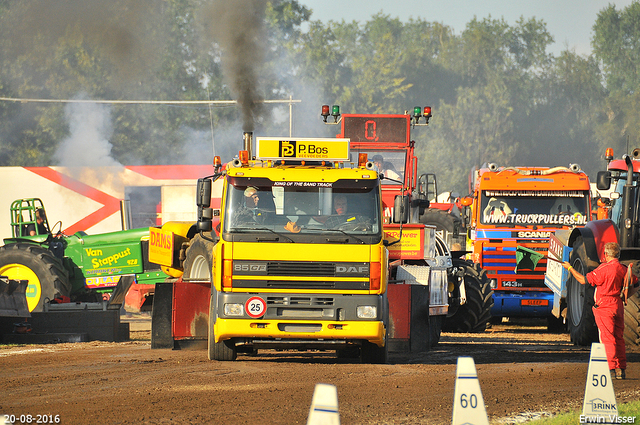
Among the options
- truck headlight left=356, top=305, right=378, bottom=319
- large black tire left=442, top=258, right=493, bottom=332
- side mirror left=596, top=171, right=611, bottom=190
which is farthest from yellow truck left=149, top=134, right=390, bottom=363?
large black tire left=442, top=258, right=493, bottom=332

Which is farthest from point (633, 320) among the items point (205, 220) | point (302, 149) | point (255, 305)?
point (205, 220)

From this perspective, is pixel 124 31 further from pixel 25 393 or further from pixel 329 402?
pixel 329 402

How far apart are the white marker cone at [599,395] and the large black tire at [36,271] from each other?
1200cm

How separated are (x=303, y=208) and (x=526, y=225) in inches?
353

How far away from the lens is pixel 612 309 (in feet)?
32.7

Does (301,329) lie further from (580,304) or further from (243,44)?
(243,44)

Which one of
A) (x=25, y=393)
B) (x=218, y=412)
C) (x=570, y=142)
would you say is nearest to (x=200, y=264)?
(x=25, y=393)

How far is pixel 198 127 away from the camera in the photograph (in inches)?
2007

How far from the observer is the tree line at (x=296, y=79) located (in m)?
25.5

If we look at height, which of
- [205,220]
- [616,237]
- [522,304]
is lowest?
[522,304]

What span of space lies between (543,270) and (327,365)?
847cm

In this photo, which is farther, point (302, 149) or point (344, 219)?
point (302, 149)

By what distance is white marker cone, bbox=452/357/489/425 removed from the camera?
5.71 meters

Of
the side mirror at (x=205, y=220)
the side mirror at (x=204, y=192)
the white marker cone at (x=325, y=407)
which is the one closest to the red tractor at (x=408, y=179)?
the side mirror at (x=205, y=220)
